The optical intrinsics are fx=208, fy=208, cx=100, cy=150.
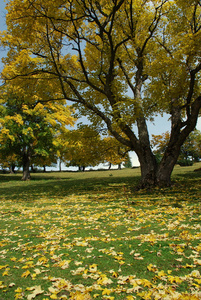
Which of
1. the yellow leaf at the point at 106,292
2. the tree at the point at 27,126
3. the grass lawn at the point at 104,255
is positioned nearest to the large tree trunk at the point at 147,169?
the grass lawn at the point at 104,255

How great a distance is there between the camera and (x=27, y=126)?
22.5m

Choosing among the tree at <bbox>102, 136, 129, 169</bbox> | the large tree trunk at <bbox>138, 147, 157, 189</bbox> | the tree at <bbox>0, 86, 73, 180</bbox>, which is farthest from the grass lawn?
the tree at <bbox>0, 86, 73, 180</bbox>

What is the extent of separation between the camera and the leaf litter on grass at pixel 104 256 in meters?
2.72

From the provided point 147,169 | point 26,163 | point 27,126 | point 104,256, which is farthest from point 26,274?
point 26,163

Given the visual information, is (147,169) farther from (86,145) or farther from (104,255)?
(104,255)

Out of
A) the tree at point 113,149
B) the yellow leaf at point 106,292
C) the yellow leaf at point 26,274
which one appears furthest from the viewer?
the tree at point 113,149

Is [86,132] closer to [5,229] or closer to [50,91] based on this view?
[50,91]

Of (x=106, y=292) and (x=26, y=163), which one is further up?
(x=26, y=163)

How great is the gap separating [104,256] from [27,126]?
68.8 ft

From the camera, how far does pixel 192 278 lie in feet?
9.20

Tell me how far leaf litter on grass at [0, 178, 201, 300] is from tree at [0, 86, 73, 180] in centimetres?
1624

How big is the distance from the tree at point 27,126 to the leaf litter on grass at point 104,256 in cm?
1624

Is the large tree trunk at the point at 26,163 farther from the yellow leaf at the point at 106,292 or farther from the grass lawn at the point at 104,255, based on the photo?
the yellow leaf at the point at 106,292

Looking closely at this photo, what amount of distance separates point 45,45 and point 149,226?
1167cm
